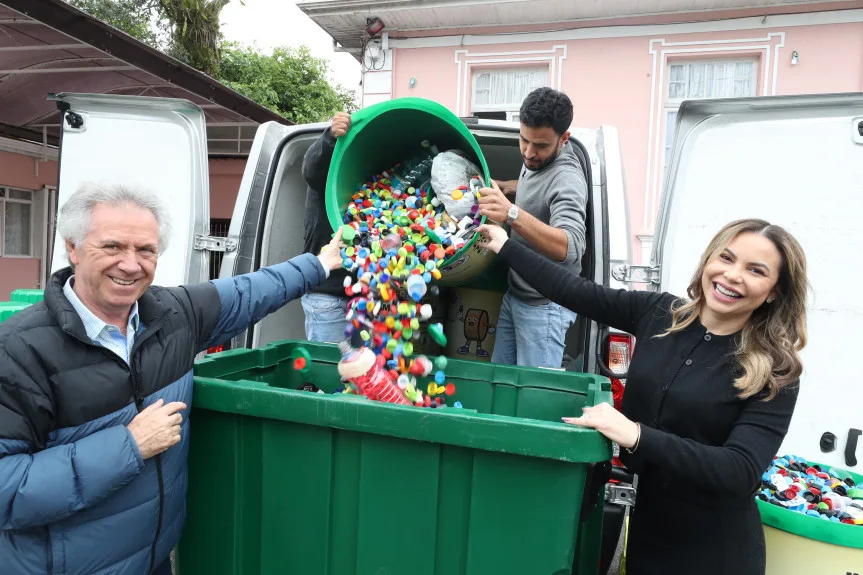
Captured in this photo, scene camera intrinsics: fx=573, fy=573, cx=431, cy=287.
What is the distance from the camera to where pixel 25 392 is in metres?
1.15

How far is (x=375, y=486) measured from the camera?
1313 millimetres

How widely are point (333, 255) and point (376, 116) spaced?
2.17ft

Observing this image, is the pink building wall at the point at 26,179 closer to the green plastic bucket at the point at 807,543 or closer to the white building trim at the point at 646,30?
the white building trim at the point at 646,30

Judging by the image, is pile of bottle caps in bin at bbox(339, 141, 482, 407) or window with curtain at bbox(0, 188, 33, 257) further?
window with curtain at bbox(0, 188, 33, 257)

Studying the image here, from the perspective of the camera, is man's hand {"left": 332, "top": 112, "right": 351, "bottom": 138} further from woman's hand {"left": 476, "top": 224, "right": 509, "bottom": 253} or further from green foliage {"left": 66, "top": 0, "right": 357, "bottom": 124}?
green foliage {"left": 66, "top": 0, "right": 357, "bottom": 124}

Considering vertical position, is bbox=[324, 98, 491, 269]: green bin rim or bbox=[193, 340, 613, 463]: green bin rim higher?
bbox=[324, 98, 491, 269]: green bin rim

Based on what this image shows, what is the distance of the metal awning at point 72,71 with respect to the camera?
4988mm

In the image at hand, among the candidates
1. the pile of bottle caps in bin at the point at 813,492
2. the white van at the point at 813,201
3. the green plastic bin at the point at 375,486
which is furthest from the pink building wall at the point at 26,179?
the pile of bottle caps in bin at the point at 813,492

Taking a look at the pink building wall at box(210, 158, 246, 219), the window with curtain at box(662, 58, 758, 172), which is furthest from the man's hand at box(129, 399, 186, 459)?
the pink building wall at box(210, 158, 246, 219)

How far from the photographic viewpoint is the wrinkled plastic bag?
2219 millimetres

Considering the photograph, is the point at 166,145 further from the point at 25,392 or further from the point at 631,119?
the point at 631,119

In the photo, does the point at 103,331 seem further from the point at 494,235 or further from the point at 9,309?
the point at 9,309

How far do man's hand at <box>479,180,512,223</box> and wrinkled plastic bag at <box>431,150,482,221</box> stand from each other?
10 cm

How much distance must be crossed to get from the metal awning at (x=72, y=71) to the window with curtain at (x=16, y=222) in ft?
3.38
